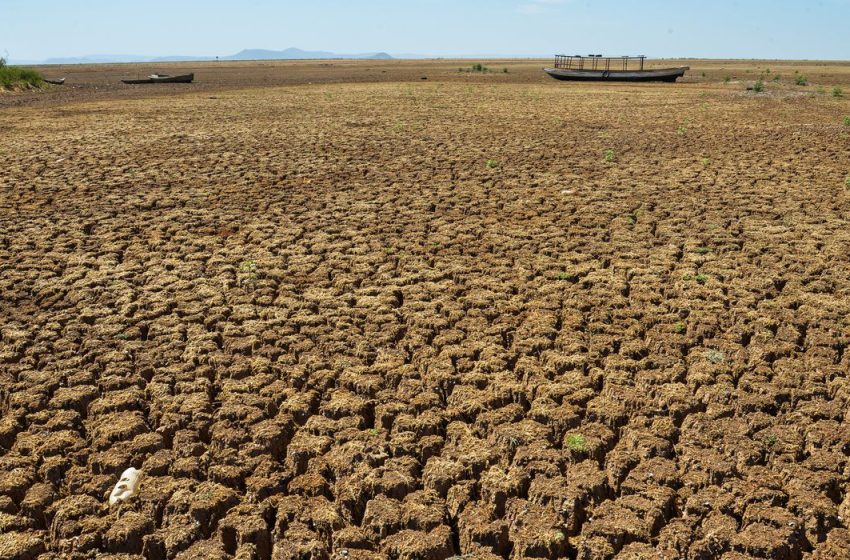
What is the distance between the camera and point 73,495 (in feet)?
10.4

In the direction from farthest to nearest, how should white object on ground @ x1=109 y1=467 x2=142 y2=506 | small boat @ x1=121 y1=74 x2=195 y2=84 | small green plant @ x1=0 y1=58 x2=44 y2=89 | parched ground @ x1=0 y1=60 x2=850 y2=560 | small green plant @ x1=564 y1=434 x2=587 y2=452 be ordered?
1. small boat @ x1=121 y1=74 x2=195 y2=84
2. small green plant @ x1=0 y1=58 x2=44 y2=89
3. small green plant @ x1=564 y1=434 x2=587 y2=452
4. white object on ground @ x1=109 y1=467 x2=142 y2=506
5. parched ground @ x1=0 y1=60 x2=850 y2=560

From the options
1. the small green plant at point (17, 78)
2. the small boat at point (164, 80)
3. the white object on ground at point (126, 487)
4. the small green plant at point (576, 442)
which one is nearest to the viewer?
the white object on ground at point (126, 487)

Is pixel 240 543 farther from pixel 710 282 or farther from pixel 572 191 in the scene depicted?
pixel 572 191

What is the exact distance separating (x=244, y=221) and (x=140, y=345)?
309 cm

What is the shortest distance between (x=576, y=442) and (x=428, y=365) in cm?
115

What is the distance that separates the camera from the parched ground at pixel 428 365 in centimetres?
299

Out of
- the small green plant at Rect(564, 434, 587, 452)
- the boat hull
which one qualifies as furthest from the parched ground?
the boat hull

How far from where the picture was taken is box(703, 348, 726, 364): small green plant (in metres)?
4.30

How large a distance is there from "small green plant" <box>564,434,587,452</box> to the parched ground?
16 mm

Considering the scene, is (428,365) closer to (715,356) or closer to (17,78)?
(715,356)

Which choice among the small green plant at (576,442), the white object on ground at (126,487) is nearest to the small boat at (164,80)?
the white object on ground at (126,487)

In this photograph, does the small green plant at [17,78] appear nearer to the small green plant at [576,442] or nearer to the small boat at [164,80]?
the small boat at [164,80]

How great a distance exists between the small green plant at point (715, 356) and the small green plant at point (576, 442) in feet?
4.25

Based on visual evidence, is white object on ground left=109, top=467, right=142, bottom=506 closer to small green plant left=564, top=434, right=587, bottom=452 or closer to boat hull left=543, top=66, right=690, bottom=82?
small green plant left=564, top=434, right=587, bottom=452
